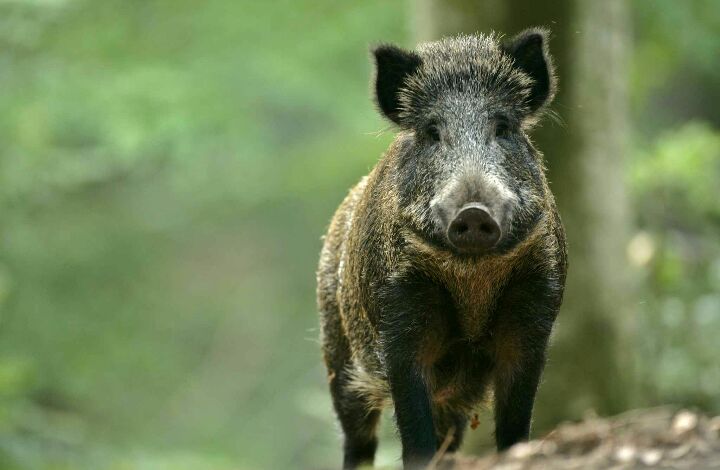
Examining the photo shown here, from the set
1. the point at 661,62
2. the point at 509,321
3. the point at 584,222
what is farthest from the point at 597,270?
the point at 661,62

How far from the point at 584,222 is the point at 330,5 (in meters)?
4.74

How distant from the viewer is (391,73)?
5.70 metres

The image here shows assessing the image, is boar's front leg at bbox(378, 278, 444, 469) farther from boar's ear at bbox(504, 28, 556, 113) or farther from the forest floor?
boar's ear at bbox(504, 28, 556, 113)

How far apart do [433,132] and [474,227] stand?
0.87 meters

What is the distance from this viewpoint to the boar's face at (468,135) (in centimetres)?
473

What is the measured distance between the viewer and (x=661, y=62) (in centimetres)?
1201

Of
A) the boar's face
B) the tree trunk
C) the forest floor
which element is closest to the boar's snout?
the boar's face

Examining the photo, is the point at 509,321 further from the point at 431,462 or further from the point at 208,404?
the point at 208,404

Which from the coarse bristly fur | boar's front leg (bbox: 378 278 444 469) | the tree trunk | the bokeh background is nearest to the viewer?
the coarse bristly fur

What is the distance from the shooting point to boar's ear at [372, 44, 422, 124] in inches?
222

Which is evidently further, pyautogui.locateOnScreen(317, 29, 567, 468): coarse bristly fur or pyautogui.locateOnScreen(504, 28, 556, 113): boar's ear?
pyautogui.locateOnScreen(504, 28, 556, 113): boar's ear

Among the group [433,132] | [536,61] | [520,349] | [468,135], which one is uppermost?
[536,61]

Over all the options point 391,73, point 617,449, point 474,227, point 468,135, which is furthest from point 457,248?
point 617,449

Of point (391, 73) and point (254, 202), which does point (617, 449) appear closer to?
point (391, 73)
